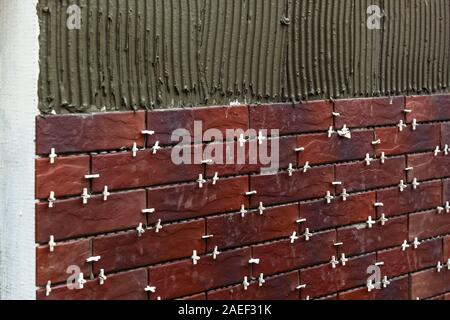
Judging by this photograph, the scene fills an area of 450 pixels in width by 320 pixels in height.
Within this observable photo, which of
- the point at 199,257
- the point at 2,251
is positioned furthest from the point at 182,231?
the point at 2,251

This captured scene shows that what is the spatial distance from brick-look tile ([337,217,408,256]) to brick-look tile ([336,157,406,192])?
0.22 meters

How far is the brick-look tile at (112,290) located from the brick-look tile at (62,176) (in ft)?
1.26

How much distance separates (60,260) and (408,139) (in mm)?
2265

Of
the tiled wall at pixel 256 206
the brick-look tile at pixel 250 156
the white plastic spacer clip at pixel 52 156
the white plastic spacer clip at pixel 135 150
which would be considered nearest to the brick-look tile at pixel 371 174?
the tiled wall at pixel 256 206

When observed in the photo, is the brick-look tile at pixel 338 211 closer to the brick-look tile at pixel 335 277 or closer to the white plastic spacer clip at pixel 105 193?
the brick-look tile at pixel 335 277

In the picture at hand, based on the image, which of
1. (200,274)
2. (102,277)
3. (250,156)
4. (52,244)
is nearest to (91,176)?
(52,244)

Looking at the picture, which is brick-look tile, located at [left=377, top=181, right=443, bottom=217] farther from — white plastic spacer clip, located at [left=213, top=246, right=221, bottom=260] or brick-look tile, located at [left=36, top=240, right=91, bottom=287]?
brick-look tile, located at [left=36, top=240, right=91, bottom=287]

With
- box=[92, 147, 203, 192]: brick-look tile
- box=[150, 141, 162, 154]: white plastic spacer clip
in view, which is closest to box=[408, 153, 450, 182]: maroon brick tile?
box=[92, 147, 203, 192]: brick-look tile

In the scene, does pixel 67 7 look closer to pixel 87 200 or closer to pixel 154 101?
pixel 154 101

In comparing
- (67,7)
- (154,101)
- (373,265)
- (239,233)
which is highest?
(67,7)

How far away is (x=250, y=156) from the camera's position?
378 cm

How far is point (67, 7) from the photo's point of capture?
316 centimetres

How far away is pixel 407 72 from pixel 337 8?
0.66 metres

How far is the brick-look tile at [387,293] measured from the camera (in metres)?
4.28
